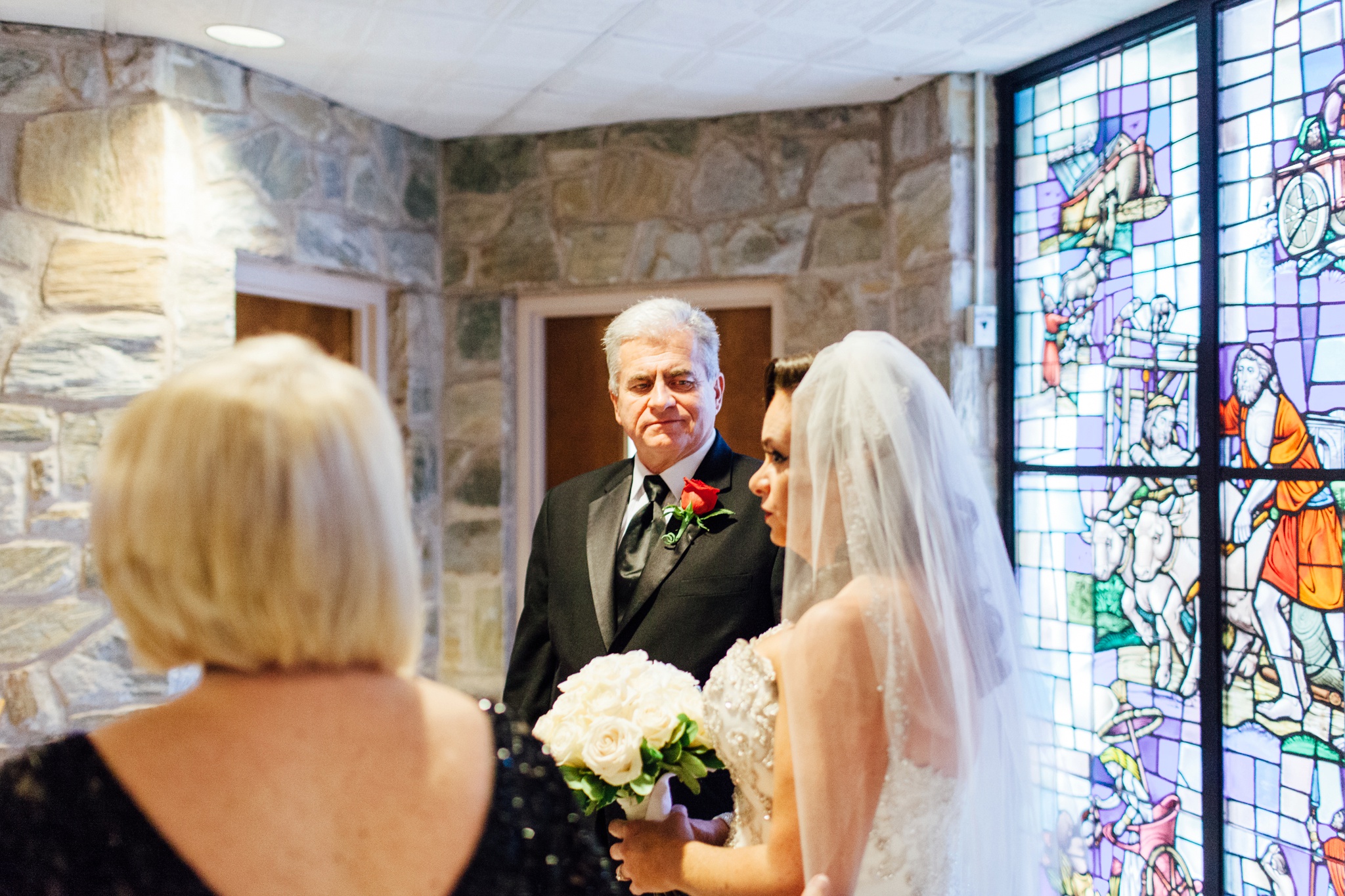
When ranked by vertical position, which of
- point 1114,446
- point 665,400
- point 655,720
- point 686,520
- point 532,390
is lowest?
point 655,720

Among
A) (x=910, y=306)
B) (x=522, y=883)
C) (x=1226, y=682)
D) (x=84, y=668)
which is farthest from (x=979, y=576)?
(x=84, y=668)

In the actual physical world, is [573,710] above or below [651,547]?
below

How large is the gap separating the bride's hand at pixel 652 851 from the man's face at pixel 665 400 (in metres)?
0.87

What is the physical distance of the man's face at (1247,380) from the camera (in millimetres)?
2607

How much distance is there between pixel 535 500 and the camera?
407 centimetres

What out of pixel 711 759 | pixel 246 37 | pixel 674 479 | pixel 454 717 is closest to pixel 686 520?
pixel 674 479

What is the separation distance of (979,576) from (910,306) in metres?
2.08

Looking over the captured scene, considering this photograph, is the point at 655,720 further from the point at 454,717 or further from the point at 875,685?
the point at 454,717

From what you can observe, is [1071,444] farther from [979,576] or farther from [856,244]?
[979,576]

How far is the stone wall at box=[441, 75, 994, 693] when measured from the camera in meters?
3.34

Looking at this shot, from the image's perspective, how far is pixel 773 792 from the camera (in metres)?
1.48

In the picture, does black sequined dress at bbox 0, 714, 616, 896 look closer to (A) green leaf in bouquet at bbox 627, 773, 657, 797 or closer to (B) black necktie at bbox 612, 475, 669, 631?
(A) green leaf in bouquet at bbox 627, 773, 657, 797

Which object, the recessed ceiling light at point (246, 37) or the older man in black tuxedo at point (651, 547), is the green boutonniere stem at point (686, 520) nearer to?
the older man in black tuxedo at point (651, 547)

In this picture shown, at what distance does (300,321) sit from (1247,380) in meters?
2.98
